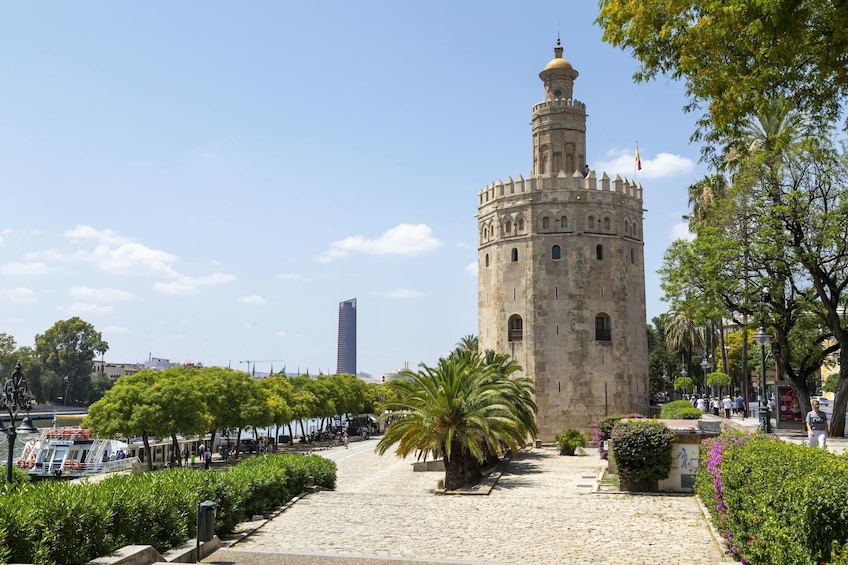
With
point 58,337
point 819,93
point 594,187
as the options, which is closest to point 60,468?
point 594,187

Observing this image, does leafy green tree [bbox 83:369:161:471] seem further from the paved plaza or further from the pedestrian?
the pedestrian

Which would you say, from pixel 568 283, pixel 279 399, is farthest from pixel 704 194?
pixel 279 399

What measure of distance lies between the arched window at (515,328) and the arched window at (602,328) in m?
3.91

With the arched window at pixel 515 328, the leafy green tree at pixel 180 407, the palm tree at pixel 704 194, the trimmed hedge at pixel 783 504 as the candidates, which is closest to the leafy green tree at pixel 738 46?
the trimmed hedge at pixel 783 504

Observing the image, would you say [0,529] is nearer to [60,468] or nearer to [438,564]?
[438,564]

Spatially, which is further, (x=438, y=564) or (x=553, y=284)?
(x=553, y=284)

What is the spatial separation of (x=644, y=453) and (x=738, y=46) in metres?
10.0

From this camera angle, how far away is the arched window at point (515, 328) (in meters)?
36.6

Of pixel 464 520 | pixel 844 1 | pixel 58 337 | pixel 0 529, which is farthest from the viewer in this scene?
pixel 58 337

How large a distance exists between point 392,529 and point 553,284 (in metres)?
25.4

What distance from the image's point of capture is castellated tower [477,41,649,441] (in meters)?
35.4

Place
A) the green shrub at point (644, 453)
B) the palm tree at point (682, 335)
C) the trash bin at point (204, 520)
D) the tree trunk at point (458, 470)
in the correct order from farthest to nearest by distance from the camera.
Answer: the palm tree at point (682, 335) < the tree trunk at point (458, 470) < the green shrub at point (644, 453) < the trash bin at point (204, 520)

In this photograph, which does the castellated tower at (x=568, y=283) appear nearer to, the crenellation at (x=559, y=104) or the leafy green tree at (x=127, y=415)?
the crenellation at (x=559, y=104)

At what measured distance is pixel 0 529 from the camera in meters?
6.87
